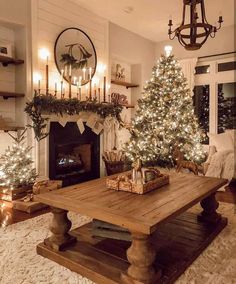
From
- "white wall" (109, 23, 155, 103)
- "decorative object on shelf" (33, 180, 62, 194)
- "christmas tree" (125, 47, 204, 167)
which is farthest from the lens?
"white wall" (109, 23, 155, 103)

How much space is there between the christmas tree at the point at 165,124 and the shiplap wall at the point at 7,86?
2203mm

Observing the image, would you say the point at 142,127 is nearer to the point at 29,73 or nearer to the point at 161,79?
the point at 161,79

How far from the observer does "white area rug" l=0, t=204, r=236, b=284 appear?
75.5 inches

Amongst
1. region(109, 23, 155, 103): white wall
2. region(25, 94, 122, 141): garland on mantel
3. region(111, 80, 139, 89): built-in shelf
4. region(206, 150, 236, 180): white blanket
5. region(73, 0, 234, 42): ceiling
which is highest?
region(73, 0, 234, 42): ceiling

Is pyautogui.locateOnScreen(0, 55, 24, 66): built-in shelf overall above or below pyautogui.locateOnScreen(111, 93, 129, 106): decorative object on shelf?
above

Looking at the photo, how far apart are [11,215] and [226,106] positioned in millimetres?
4821

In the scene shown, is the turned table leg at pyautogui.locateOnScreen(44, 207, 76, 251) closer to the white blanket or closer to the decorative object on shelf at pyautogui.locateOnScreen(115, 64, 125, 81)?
the white blanket

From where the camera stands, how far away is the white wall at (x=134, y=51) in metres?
5.63

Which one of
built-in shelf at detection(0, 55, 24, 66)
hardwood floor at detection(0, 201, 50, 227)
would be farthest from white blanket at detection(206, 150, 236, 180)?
built-in shelf at detection(0, 55, 24, 66)

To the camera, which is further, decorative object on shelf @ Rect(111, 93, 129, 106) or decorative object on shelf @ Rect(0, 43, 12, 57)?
decorative object on shelf @ Rect(111, 93, 129, 106)

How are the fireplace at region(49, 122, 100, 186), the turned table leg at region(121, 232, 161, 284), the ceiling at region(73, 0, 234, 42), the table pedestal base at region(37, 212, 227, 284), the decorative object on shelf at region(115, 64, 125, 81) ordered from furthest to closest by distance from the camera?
the decorative object on shelf at region(115, 64, 125, 81) < the ceiling at region(73, 0, 234, 42) < the fireplace at region(49, 122, 100, 186) < the table pedestal base at region(37, 212, 227, 284) < the turned table leg at region(121, 232, 161, 284)

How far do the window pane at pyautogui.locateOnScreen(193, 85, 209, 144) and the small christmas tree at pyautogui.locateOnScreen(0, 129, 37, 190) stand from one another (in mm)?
3986

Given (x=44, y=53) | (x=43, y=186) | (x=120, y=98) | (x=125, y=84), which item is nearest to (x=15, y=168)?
(x=43, y=186)

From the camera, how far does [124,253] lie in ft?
7.13
